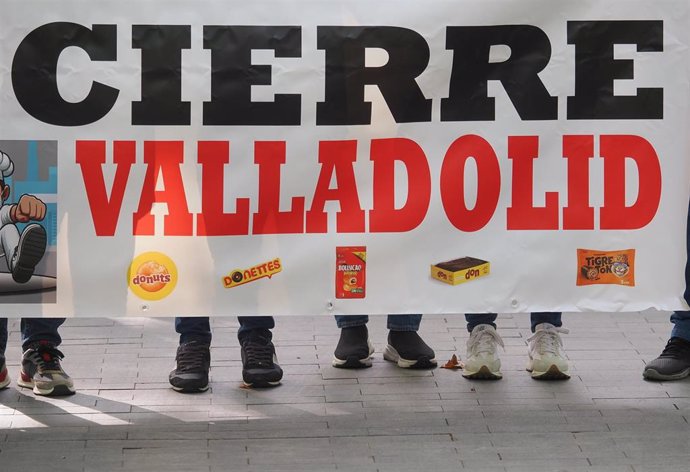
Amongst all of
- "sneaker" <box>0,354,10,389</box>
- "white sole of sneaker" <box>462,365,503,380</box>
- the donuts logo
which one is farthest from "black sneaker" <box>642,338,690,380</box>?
"sneaker" <box>0,354,10,389</box>

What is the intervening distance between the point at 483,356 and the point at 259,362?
1051 mm

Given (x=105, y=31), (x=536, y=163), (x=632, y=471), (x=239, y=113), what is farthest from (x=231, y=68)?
(x=632, y=471)

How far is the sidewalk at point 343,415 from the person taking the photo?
4793 millimetres

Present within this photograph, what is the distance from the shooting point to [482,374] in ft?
19.0

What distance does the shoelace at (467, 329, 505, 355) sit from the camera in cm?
583

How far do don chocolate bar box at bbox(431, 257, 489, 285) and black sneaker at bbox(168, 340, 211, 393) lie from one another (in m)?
1.18

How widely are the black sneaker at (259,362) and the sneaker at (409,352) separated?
0.61m

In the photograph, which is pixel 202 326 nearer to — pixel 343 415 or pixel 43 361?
pixel 43 361

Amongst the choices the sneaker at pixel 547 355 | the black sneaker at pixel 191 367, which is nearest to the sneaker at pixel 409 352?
the sneaker at pixel 547 355

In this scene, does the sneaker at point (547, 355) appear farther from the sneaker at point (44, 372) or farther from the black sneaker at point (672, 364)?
the sneaker at point (44, 372)

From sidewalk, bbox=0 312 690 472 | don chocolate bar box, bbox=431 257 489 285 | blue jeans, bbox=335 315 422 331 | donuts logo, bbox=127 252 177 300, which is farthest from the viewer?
blue jeans, bbox=335 315 422 331

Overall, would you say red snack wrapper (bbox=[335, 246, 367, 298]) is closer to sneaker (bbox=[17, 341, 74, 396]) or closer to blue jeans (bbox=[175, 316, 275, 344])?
blue jeans (bbox=[175, 316, 275, 344])

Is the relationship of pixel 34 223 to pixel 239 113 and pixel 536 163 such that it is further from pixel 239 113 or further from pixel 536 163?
pixel 536 163

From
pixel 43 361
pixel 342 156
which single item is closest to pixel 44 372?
pixel 43 361
